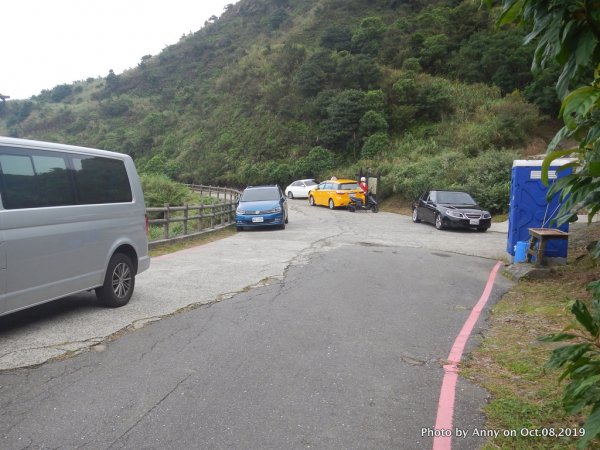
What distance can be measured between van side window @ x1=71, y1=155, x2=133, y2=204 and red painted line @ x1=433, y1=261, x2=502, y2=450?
4.83 m

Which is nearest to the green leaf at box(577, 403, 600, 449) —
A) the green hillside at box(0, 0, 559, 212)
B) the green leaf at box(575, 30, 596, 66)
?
the green leaf at box(575, 30, 596, 66)

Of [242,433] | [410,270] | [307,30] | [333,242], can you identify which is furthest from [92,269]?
[307,30]

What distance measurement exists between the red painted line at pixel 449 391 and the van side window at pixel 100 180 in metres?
4.83

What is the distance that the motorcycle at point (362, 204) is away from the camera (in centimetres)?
2602

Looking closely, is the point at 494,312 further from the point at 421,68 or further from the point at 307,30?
the point at 307,30

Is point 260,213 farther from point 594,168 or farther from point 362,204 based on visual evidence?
point 594,168

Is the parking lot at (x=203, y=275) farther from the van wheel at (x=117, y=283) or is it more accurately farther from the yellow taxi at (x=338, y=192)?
the yellow taxi at (x=338, y=192)

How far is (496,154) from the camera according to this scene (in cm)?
2447

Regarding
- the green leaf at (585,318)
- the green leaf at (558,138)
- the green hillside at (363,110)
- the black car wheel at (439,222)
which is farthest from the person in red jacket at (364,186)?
the green leaf at (585,318)

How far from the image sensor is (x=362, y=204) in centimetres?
2612

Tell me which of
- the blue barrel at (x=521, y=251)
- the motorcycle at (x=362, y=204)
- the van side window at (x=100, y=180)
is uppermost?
the van side window at (x=100, y=180)

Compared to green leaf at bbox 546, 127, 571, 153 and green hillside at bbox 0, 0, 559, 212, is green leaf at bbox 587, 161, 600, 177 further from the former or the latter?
green hillside at bbox 0, 0, 559, 212

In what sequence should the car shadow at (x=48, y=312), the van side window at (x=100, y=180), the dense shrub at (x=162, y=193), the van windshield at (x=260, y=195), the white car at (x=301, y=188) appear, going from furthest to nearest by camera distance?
the white car at (x=301, y=188) → the dense shrub at (x=162, y=193) → the van windshield at (x=260, y=195) → the van side window at (x=100, y=180) → the car shadow at (x=48, y=312)

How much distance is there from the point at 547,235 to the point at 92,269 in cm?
769
